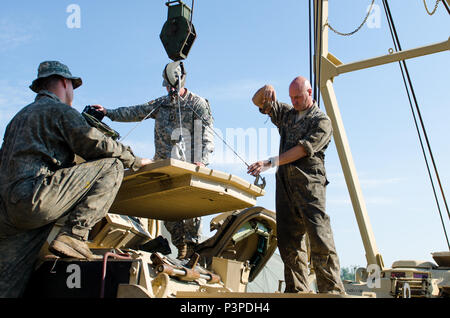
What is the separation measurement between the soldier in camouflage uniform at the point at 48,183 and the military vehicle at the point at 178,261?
137 mm

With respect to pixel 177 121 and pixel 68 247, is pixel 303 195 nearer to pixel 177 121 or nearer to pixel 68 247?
pixel 68 247

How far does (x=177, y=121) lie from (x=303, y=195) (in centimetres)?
220

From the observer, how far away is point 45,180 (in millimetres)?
3246

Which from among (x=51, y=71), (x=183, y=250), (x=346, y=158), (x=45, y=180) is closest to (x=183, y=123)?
(x=183, y=250)

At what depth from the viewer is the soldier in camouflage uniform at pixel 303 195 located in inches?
158

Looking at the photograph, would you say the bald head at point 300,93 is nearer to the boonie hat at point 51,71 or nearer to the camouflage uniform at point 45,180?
the camouflage uniform at point 45,180

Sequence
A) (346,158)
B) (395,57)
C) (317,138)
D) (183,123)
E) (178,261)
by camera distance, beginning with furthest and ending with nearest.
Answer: (346,158) < (395,57) < (183,123) < (317,138) < (178,261)

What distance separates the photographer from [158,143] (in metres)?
6.05

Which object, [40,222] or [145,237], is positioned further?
[145,237]

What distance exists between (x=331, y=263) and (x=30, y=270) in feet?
6.68
